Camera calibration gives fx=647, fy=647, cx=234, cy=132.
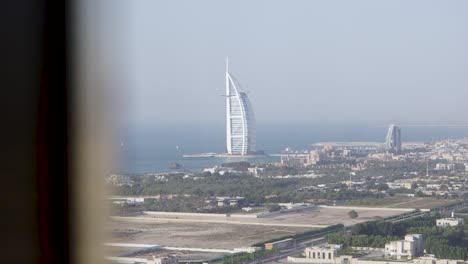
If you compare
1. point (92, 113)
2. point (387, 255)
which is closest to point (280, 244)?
point (387, 255)

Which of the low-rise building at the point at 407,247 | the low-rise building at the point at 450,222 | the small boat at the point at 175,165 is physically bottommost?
the low-rise building at the point at 407,247

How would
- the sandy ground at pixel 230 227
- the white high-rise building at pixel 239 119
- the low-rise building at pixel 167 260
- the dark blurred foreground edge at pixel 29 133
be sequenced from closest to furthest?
the dark blurred foreground edge at pixel 29 133 < the low-rise building at pixel 167 260 < the sandy ground at pixel 230 227 < the white high-rise building at pixel 239 119

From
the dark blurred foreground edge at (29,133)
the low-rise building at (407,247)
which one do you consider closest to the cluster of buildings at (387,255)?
the low-rise building at (407,247)

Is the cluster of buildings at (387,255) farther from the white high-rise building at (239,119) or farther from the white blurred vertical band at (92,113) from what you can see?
the white blurred vertical band at (92,113)

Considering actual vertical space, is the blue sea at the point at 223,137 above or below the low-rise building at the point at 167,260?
above

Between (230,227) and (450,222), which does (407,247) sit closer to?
(450,222)

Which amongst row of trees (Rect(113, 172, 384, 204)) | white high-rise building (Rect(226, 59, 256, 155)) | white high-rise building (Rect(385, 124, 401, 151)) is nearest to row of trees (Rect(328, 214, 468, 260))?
row of trees (Rect(113, 172, 384, 204))

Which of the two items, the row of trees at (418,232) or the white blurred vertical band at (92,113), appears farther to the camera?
the row of trees at (418,232)

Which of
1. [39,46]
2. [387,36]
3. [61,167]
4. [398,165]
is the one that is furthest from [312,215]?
[39,46]
